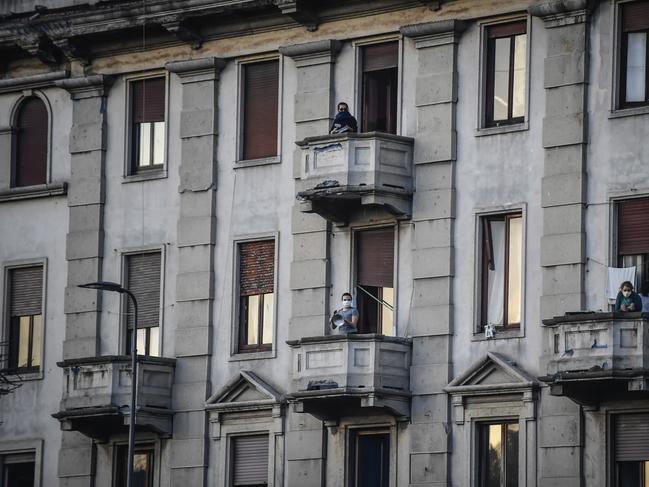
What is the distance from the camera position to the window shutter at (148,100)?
63.9m

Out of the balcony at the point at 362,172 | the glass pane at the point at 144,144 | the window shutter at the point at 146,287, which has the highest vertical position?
the glass pane at the point at 144,144

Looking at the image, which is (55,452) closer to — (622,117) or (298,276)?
(298,276)

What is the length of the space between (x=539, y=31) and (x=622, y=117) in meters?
2.98

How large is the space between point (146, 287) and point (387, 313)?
6.95 meters

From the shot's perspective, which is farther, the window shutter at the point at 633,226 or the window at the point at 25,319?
the window at the point at 25,319

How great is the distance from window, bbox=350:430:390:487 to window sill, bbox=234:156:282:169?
22.3ft

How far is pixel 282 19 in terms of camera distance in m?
61.7

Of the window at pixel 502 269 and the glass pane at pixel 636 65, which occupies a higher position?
the glass pane at pixel 636 65

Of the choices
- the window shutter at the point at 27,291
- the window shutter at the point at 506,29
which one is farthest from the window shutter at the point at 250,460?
the window shutter at the point at 506,29

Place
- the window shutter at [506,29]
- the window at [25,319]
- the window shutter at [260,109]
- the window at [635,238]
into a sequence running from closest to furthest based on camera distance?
1. the window at [635,238]
2. the window shutter at [506,29]
3. the window shutter at [260,109]
4. the window at [25,319]

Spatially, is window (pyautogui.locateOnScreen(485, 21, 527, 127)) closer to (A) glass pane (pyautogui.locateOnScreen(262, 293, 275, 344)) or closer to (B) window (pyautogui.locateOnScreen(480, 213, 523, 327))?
(B) window (pyautogui.locateOnScreen(480, 213, 523, 327))

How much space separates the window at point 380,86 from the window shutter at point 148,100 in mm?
5858

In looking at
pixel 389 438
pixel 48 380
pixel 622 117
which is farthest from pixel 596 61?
pixel 48 380

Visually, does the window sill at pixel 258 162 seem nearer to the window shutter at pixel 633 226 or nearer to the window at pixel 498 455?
the window at pixel 498 455
